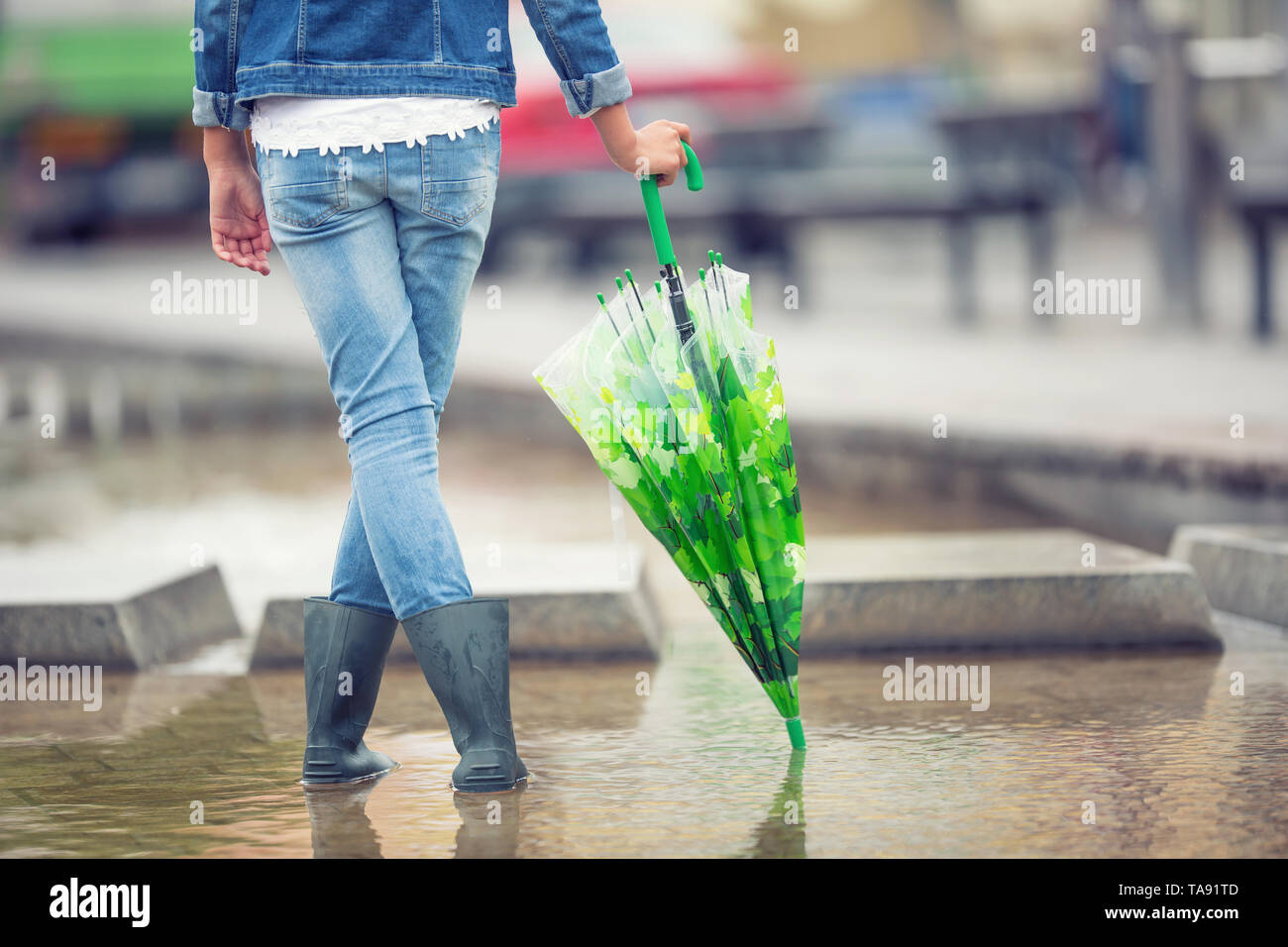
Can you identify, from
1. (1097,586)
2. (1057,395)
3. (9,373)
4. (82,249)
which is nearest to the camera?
(1097,586)

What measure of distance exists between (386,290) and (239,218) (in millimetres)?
376

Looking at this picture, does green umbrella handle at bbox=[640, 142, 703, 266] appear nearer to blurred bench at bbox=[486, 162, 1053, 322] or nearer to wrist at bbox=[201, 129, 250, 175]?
wrist at bbox=[201, 129, 250, 175]

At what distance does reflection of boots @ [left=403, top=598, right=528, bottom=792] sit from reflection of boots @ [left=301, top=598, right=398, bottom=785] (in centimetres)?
16

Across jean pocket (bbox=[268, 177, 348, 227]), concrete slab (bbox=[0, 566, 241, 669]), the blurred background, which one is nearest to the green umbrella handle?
jean pocket (bbox=[268, 177, 348, 227])

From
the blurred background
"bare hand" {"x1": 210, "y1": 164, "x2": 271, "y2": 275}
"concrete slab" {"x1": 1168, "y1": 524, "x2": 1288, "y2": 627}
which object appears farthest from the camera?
the blurred background

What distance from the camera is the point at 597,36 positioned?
10.3 ft

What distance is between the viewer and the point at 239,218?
131 inches

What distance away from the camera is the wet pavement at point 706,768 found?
9.57ft

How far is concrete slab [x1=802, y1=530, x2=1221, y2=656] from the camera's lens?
4332mm

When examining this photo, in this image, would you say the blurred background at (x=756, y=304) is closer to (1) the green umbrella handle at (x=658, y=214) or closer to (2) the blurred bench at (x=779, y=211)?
(2) the blurred bench at (x=779, y=211)

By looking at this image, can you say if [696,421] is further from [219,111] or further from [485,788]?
[219,111]
